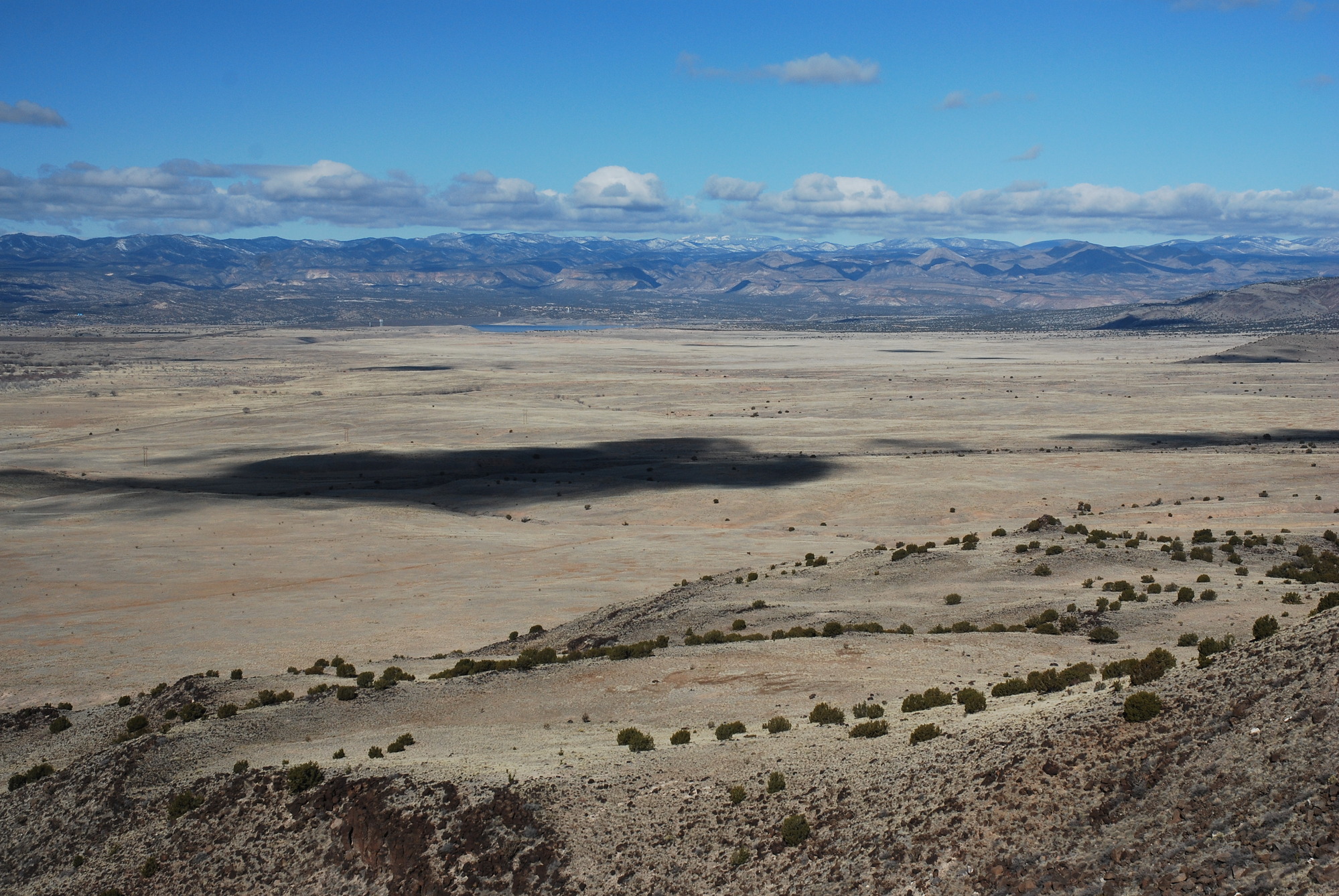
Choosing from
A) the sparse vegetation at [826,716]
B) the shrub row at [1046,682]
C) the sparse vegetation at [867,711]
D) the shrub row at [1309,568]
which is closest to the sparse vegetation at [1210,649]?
the shrub row at [1046,682]

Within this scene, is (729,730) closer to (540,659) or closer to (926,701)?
(926,701)

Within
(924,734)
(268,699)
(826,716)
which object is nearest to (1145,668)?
(924,734)

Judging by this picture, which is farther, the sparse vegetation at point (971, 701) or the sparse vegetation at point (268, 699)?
the sparse vegetation at point (268, 699)

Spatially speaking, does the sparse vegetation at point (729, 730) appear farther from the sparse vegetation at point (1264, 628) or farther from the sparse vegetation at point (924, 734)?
the sparse vegetation at point (1264, 628)

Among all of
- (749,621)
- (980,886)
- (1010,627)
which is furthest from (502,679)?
(980,886)

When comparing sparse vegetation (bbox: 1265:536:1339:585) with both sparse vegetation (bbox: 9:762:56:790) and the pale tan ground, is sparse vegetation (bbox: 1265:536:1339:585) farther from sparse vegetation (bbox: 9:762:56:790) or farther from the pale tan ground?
sparse vegetation (bbox: 9:762:56:790)
